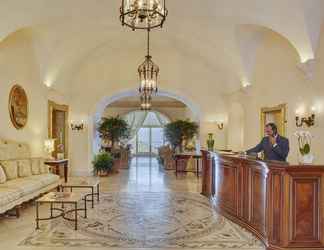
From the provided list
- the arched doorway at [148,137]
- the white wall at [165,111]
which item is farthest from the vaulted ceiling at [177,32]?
the arched doorway at [148,137]

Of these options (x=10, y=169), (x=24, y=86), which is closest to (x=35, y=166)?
(x=10, y=169)

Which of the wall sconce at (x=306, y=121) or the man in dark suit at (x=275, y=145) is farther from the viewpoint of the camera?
the wall sconce at (x=306, y=121)

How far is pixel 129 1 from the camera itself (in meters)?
3.48

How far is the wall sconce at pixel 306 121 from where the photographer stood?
21.0ft

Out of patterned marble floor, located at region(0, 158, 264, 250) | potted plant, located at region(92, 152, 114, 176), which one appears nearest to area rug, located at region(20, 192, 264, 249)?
patterned marble floor, located at region(0, 158, 264, 250)

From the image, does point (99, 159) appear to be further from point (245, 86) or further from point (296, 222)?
point (296, 222)

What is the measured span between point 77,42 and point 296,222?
762cm

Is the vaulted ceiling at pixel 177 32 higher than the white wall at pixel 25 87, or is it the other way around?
the vaulted ceiling at pixel 177 32

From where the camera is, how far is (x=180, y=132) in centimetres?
1282

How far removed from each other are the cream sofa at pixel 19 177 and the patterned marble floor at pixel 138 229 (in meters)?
0.37

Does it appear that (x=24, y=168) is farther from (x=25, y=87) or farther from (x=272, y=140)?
(x=272, y=140)

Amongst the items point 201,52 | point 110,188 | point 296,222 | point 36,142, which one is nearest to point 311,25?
point 296,222

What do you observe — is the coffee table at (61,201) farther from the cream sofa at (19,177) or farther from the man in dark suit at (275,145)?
the man in dark suit at (275,145)

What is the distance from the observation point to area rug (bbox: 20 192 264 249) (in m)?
4.20
